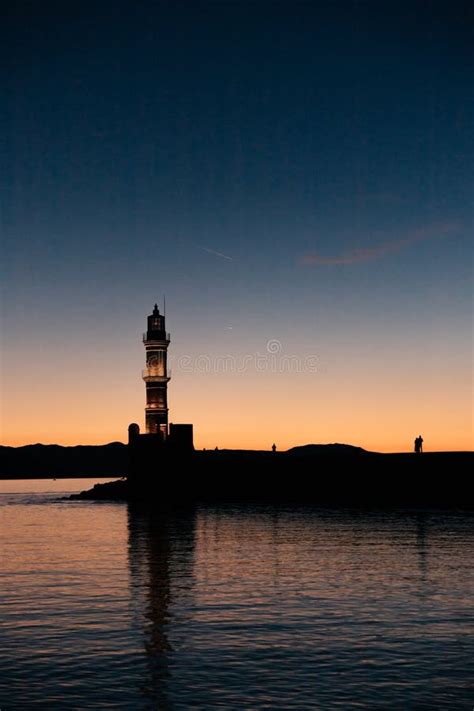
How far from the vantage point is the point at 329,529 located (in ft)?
160

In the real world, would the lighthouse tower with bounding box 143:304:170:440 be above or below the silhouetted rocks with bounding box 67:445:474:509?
above

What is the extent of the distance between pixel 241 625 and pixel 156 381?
81680mm

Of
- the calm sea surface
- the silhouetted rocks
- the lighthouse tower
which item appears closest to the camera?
the calm sea surface

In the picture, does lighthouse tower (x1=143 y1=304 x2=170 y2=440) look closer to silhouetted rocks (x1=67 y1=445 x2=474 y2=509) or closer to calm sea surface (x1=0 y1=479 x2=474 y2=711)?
silhouetted rocks (x1=67 y1=445 x2=474 y2=509)

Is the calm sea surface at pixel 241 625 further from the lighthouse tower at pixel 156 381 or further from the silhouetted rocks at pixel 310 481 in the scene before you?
the lighthouse tower at pixel 156 381

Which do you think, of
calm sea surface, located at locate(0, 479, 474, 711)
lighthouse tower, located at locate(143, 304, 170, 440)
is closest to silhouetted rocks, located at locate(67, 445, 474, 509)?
lighthouse tower, located at locate(143, 304, 170, 440)

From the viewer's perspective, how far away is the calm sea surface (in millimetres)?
14469

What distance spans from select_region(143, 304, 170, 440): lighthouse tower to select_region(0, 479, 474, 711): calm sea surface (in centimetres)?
5968

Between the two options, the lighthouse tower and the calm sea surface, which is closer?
the calm sea surface

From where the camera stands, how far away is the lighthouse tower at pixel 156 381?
331 ft

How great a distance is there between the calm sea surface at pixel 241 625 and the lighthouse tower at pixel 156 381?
59684 millimetres

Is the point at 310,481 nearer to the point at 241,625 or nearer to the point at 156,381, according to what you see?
the point at 156,381

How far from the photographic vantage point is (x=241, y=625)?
20328 mm

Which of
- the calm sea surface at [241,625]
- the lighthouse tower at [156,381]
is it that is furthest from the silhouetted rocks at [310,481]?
the calm sea surface at [241,625]
